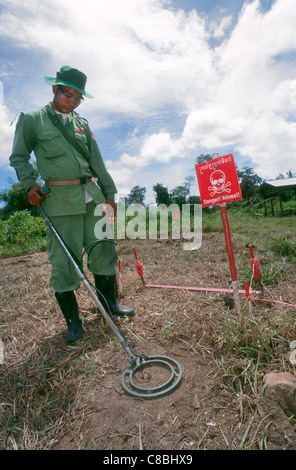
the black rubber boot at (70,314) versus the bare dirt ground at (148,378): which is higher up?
the black rubber boot at (70,314)

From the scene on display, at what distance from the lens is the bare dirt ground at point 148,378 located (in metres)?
1.50

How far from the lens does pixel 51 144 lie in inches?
96.5

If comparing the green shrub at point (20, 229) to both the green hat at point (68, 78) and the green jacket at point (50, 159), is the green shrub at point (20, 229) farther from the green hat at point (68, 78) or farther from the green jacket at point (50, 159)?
the green hat at point (68, 78)

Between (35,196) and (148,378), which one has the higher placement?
(35,196)

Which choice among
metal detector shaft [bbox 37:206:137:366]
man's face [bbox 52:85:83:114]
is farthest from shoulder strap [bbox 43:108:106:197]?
metal detector shaft [bbox 37:206:137:366]

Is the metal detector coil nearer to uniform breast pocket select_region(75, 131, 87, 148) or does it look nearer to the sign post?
the sign post

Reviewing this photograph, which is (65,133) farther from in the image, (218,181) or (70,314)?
(70,314)

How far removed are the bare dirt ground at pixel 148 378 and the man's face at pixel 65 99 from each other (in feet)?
6.85

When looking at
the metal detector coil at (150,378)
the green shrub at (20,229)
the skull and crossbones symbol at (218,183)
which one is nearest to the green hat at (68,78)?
the skull and crossbones symbol at (218,183)

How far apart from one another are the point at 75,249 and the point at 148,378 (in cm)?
127

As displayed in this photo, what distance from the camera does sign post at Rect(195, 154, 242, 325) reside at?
224 cm

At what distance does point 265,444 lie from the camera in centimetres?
138

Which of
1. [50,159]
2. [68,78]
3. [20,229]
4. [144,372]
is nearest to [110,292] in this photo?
[144,372]

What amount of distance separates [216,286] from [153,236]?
5204 mm
